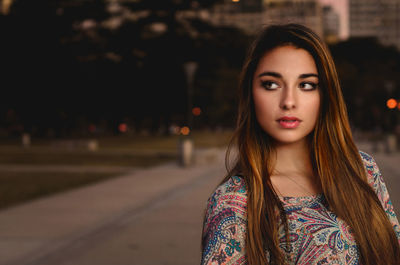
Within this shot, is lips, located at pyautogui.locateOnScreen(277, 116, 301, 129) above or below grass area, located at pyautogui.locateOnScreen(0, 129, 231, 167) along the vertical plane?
above

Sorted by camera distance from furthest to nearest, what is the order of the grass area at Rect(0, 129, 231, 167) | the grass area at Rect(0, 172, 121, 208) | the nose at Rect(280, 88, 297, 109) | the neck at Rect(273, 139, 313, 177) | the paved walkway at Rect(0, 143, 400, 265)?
the grass area at Rect(0, 129, 231, 167), the grass area at Rect(0, 172, 121, 208), the paved walkway at Rect(0, 143, 400, 265), the neck at Rect(273, 139, 313, 177), the nose at Rect(280, 88, 297, 109)

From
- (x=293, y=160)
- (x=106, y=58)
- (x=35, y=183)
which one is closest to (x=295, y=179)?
(x=293, y=160)

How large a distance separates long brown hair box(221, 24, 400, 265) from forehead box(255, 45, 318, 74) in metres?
0.02

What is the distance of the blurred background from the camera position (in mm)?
7922

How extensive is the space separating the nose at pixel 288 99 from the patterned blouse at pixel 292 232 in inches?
9.5

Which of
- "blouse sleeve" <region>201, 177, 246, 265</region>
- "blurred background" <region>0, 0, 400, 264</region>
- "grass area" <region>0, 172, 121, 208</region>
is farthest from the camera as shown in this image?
"grass area" <region>0, 172, 121, 208</region>

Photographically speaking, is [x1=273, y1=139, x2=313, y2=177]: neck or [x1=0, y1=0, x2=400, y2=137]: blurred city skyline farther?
[x1=0, y1=0, x2=400, y2=137]: blurred city skyline

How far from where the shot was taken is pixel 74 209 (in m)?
9.96

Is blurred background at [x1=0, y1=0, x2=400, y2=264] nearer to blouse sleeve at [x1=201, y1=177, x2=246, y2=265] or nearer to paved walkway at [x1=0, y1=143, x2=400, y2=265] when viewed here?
paved walkway at [x1=0, y1=143, x2=400, y2=265]

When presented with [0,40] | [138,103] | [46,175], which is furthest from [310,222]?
[138,103]

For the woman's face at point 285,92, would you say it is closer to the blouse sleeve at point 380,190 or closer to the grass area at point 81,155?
the blouse sleeve at point 380,190

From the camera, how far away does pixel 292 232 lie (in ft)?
5.09

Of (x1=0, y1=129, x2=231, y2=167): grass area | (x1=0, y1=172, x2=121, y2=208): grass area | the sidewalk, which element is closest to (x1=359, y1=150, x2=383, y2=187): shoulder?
the sidewalk

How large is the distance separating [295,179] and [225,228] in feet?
1.03
